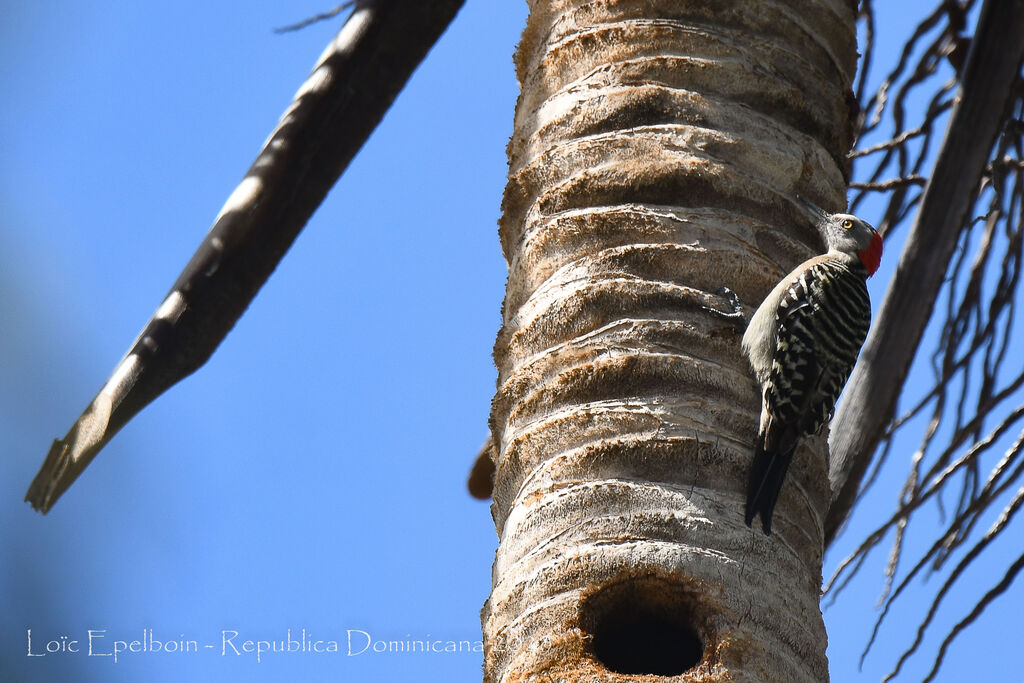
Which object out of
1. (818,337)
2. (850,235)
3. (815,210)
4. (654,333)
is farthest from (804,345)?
(654,333)

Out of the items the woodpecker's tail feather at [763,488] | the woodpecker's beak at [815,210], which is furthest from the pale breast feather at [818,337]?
the woodpecker's tail feather at [763,488]

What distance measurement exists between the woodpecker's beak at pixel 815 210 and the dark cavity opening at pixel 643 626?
1.25 meters

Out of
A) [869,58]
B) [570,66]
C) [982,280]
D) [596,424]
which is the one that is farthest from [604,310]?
[869,58]

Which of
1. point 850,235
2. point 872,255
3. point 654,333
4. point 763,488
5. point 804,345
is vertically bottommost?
point 763,488

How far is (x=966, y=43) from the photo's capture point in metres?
4.36

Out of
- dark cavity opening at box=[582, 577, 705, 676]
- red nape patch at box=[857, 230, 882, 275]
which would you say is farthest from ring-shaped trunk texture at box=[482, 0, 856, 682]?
red nape patch at box=[857, 230, 882, 275]

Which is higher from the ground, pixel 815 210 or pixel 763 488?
pixel 815 210

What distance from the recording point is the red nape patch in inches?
196

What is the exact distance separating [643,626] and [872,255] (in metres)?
2.97

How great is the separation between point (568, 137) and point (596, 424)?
939 mm

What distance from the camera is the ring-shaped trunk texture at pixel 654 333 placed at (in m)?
2.47

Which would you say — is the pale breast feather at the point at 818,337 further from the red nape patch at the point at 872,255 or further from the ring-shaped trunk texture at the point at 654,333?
the red nape patch at the point at 872,255

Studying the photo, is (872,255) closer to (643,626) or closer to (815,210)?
(815,210)

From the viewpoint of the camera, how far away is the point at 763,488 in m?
2.63
